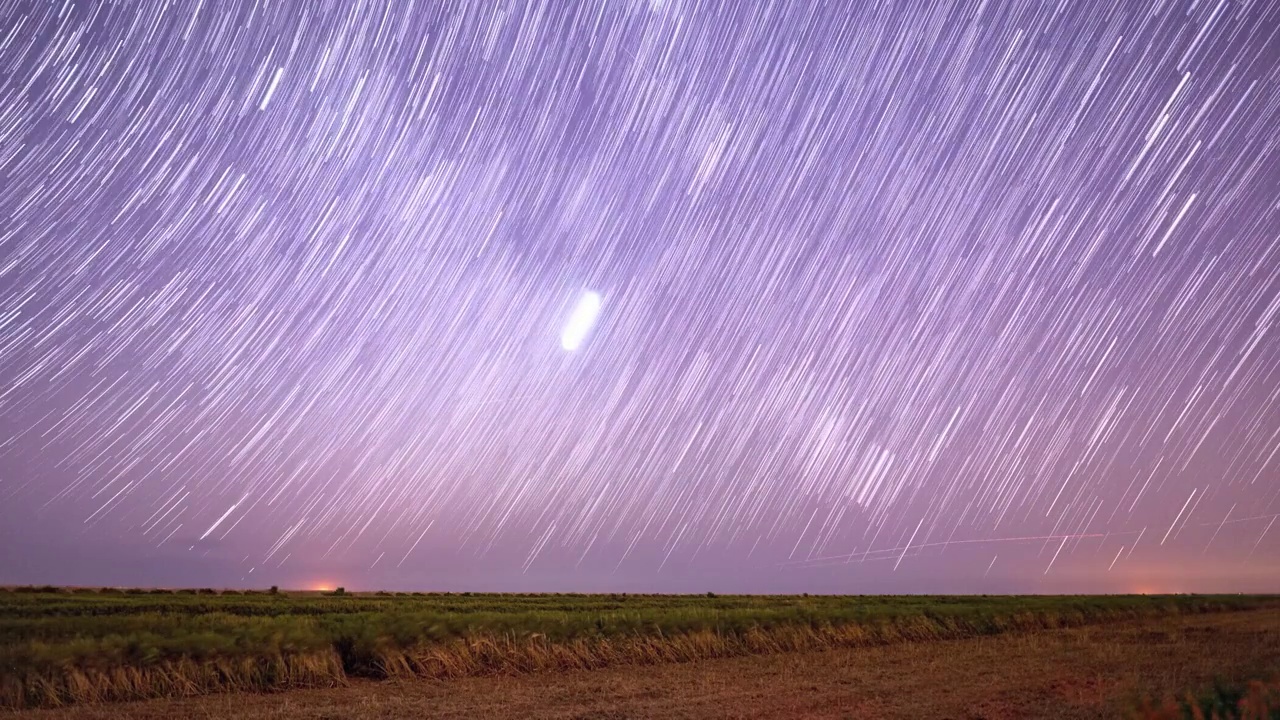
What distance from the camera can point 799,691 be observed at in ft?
53.7

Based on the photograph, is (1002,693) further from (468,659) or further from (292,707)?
(292,707)

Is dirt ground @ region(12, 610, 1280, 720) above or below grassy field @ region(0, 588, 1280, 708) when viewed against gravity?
above

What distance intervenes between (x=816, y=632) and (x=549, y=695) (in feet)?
44.3

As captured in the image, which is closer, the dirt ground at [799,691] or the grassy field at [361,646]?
the dirt ground at [799,691]

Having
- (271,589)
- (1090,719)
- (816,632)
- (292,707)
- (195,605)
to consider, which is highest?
(1090,719)

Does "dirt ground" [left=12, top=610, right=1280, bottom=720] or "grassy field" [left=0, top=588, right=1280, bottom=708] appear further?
"grassy field" [left=0, top=588, right=1280, bottom=708]

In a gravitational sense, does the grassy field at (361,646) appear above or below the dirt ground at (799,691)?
below

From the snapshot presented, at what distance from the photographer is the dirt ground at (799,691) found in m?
13.6

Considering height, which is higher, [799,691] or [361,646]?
[799,691]

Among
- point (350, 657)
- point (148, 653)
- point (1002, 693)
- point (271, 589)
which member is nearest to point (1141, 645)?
point (1002, 693)

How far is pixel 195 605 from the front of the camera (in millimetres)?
47875

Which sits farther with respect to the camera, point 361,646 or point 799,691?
point 361,646

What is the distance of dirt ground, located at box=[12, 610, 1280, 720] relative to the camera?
13641mm

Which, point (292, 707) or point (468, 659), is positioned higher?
point (292, 707)
